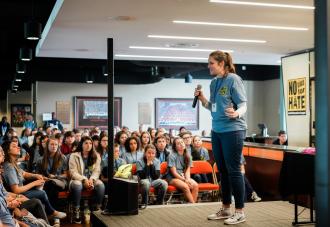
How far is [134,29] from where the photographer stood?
749cm

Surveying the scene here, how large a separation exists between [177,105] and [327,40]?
16365 mm

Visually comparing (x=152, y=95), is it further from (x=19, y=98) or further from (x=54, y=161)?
(x=19, y=98)

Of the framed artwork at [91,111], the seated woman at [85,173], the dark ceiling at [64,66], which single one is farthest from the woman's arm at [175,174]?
the framed artwork at [91,111]

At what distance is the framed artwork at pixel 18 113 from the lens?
27.3 meters

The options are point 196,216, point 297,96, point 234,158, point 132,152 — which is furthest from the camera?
point 297,96

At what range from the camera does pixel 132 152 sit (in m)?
6.87

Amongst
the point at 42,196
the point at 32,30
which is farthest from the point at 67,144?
the point at 42,196

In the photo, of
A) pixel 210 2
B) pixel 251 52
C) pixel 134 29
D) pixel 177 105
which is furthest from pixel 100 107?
pixel 210 2

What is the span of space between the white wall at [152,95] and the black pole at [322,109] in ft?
51.7

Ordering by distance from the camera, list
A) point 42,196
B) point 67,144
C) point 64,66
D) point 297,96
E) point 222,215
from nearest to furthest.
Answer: point 222,215 → point 42,196 → point 67,144 → point 297,96 → point 64,66

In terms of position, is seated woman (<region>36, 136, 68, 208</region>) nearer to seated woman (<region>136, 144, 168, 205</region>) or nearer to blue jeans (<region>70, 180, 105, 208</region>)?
blue jeans (<region>70, 180, 105, 208</region>)

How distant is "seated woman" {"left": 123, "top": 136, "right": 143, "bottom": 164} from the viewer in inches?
267

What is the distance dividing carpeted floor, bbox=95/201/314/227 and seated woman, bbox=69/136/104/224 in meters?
1.51

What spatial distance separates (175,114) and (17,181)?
41.9 ft
